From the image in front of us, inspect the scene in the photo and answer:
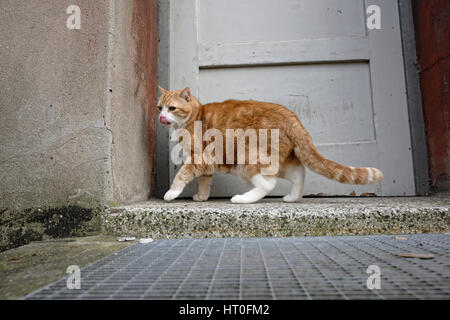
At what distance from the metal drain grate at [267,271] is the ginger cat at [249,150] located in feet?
1.79

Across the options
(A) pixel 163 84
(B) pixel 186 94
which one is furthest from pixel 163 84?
(B) pixel 186 94

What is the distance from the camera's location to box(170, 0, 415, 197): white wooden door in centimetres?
209

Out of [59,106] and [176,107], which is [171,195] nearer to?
[176,107]

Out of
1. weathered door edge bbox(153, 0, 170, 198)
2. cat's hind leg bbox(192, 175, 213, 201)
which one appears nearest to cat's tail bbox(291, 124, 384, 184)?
cat's hind leg bbox(192, 175, 213, 201)

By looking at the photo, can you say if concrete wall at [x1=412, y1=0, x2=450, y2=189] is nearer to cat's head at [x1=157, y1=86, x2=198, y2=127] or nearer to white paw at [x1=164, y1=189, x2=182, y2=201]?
cat's head at [x1=157, y1=86, x2=198, y2=127]

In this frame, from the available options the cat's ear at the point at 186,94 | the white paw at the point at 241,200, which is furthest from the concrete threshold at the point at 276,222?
the cat's ear at the point at 186,94

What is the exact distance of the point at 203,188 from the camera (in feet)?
6.70

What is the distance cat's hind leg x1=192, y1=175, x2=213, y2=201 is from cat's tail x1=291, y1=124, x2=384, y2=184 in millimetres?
692

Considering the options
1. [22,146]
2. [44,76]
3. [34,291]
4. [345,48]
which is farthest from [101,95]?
[345,48]

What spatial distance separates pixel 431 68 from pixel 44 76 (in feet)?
8.14

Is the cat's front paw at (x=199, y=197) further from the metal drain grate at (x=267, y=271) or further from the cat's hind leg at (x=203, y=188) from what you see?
the metal drain grate at (x=267, y=271)

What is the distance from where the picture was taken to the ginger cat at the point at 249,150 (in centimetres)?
163
